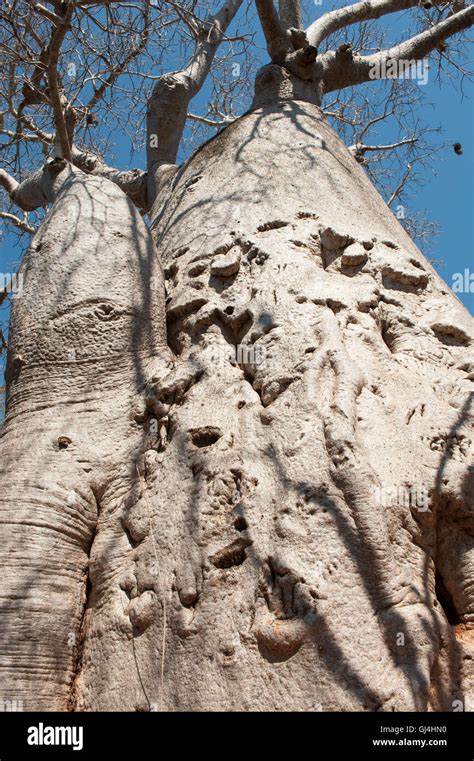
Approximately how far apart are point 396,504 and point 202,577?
0.55m

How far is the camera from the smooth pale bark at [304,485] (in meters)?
1.53

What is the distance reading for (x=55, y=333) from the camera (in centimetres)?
231

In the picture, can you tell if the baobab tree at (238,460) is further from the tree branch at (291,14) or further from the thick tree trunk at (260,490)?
the tree branch at (291,14)

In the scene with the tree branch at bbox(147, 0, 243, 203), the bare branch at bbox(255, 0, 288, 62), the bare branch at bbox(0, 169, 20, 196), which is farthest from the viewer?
the bare branch at bbox(0, 169, 20, 196)

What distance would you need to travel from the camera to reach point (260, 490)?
1788mm

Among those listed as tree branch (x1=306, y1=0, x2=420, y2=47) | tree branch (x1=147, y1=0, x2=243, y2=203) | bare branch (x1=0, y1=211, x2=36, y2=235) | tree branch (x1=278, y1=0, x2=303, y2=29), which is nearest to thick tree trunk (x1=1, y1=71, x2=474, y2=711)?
tree branch (x1=147, y1=0, x2=243, y2=203)

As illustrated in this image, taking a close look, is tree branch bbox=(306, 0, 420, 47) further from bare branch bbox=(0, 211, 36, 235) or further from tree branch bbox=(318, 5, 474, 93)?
bare branch bbox=(0, 211, 36, 235)

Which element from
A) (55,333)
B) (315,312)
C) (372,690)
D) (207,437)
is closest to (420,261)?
(315,312)

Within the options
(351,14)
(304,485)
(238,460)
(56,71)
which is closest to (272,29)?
(351,14)

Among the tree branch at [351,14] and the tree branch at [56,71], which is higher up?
the tree branch at [351,14]

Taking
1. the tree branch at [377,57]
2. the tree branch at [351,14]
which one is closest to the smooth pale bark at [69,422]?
the tree branch at [377,57]

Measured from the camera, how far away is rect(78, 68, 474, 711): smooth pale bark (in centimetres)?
153

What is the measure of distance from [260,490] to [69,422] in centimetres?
72
